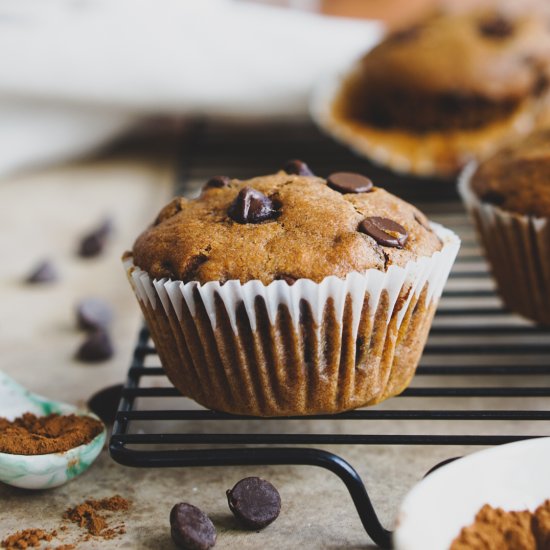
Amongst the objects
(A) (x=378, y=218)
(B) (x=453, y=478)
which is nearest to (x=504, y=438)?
(B) (x=453, y=478)

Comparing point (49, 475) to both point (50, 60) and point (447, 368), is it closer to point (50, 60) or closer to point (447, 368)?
point (447, 368)

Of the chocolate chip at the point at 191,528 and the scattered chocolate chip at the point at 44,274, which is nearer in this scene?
the chocolate chip at the point at 191,528

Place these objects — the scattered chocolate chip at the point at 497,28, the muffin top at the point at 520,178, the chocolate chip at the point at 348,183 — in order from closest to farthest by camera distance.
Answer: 1. the chocolate chip at the point at 348,183
2. the muffin top at the point at 520,178
3. the scattered chocolate chip at the point at 497,28

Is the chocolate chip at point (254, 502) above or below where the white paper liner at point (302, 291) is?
below

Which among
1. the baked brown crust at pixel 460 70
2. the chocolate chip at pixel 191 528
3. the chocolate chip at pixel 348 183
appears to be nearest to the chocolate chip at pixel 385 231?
the chocolate chip at pixel 348 183

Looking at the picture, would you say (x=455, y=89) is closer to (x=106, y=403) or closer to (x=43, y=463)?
(x=106, y=403)

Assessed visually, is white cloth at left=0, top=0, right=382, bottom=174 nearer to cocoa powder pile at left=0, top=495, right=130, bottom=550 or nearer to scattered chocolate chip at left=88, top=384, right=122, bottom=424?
scattered chocolate chip at left=88, top=384, right=122, bottom=424

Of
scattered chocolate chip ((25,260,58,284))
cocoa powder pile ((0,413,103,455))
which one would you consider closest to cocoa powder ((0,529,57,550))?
cocoa powder pile ((0,413,103,455))

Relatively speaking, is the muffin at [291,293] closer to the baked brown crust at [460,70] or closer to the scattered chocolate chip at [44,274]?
the scattered chocolate chip at [44,274]

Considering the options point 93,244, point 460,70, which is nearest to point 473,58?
point 460,70
